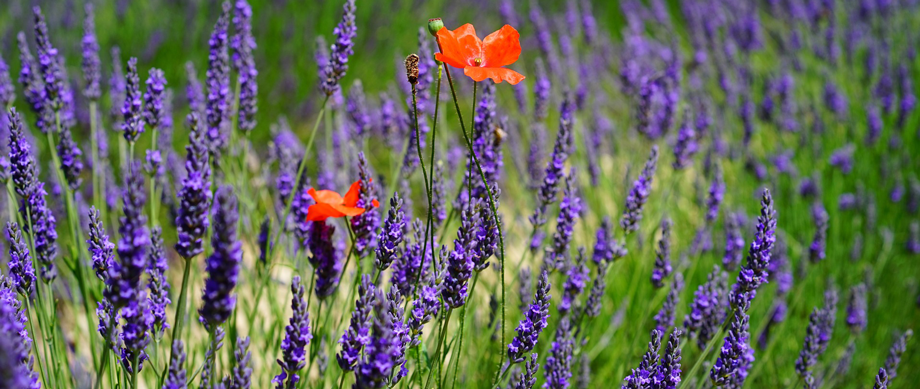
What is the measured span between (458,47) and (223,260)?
0.65 metres

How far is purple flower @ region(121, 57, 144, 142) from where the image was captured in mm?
1626

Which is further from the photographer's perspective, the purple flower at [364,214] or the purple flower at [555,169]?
the purple flower at [555,169]

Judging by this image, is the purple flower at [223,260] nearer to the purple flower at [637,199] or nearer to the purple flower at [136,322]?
the purple flower at [136,322]

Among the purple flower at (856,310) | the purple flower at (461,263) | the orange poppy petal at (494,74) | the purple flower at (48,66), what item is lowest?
the purple flower at (461,263)

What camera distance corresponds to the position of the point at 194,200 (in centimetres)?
108

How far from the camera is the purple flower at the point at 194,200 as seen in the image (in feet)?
3.51

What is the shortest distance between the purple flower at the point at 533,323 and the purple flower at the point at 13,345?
2.94 ft

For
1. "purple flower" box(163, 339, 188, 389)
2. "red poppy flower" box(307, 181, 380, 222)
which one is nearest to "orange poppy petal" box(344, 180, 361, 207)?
"red poppy flower" box(307, 181, 380, 222)

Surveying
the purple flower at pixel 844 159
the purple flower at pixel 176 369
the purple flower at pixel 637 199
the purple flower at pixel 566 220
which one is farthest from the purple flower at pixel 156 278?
the purple flower at pixel 844 159

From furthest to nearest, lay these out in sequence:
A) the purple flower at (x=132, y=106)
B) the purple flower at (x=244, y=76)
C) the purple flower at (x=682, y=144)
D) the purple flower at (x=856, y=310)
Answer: the purple flower at (x=682, y=144)
the purple flower at (x=856, y=310)
the purple flower at (x=244, y=76)
the purple flower at (x=132, y=106)

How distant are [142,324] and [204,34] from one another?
150 inches

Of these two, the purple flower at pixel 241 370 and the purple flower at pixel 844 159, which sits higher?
the purple flower at pixel 844 159

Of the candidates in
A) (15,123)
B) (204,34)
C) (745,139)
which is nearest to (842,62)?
(745,139)

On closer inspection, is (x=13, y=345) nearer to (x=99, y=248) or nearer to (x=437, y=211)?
(x=99, y=248)
